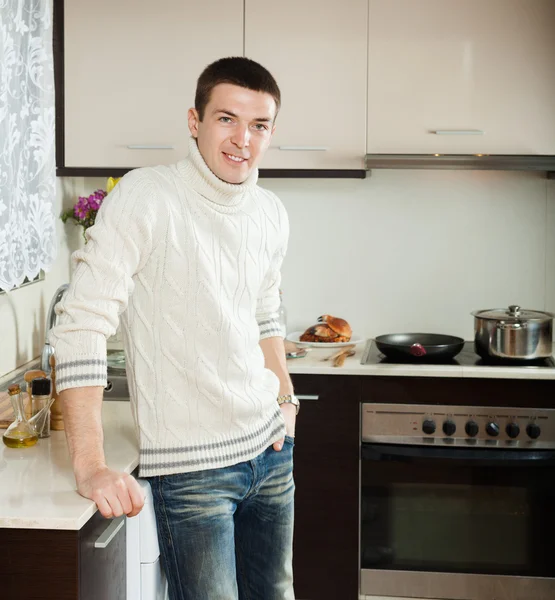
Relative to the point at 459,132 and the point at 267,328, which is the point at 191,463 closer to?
the point at 267,328

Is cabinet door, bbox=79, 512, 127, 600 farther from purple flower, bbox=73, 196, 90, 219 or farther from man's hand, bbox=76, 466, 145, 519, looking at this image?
purple flower, bbox=73, 196, 90, 219

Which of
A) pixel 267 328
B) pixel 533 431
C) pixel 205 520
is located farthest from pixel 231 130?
pixel 533 431

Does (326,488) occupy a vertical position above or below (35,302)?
below

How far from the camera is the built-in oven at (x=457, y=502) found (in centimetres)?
272

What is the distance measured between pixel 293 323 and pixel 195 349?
1.66 metres

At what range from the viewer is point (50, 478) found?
1.63m

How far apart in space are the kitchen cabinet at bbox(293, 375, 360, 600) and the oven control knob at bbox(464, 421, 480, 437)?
33 cm

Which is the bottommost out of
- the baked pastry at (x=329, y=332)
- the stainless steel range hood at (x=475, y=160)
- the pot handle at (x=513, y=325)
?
the baked pastry at (x=329, y=332)

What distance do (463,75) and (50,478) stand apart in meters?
1.88

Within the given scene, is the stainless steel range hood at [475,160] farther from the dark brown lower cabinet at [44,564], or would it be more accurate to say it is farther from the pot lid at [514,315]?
the dark brown lower cabinet at [44,564]

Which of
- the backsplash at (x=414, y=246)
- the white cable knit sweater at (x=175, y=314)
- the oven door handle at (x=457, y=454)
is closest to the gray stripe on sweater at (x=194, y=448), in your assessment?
the white cable knit sweater at (x=175, y=314)

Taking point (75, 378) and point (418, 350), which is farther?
point (418, 350)

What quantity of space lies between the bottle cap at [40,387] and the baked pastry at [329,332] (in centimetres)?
131

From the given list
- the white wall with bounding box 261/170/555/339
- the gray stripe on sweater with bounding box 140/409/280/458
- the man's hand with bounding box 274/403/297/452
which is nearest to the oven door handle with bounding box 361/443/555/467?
the white wall with bounding box 261/170/555/339
